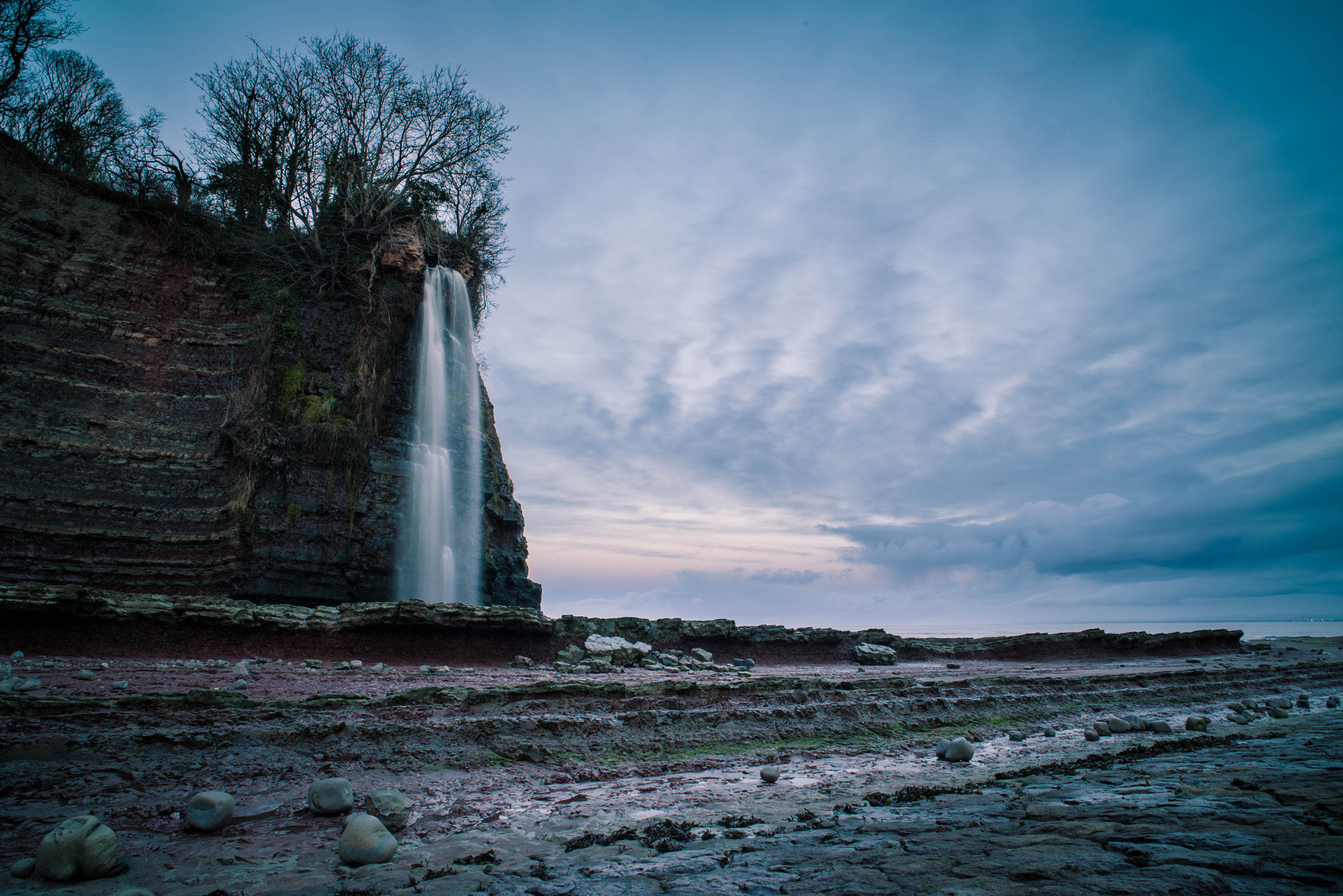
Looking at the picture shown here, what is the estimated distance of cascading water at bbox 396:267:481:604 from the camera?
17.5m

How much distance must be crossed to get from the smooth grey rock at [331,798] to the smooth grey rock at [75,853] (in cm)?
115

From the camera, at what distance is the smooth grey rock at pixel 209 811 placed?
3.63 metres

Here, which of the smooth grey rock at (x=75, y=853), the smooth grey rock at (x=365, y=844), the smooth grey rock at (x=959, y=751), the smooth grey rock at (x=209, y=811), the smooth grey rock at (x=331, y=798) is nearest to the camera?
the smooth grey rock at (x=75, y=853)

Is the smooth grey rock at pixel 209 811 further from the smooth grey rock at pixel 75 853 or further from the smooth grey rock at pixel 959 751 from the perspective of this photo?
the smooth grey rock at pixel 959 751

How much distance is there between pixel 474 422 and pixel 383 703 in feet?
51.4

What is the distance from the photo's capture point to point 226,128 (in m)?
21.0

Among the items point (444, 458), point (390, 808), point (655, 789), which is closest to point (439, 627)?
point (444, 458)

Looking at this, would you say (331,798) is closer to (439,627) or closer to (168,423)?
(439,627)

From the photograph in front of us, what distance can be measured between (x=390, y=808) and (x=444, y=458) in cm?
1650

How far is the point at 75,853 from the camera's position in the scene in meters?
2.92

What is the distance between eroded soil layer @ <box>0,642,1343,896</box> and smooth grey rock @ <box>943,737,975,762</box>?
0.14m

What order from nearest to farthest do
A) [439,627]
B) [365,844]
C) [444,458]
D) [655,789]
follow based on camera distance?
[365,844]
[655,789]
[439,627]
[444,458]

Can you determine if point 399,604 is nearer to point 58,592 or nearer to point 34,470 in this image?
point 58,592

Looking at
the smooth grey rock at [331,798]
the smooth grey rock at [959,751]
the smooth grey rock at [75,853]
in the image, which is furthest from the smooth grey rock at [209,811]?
the smooth grey rock at [959,751]
